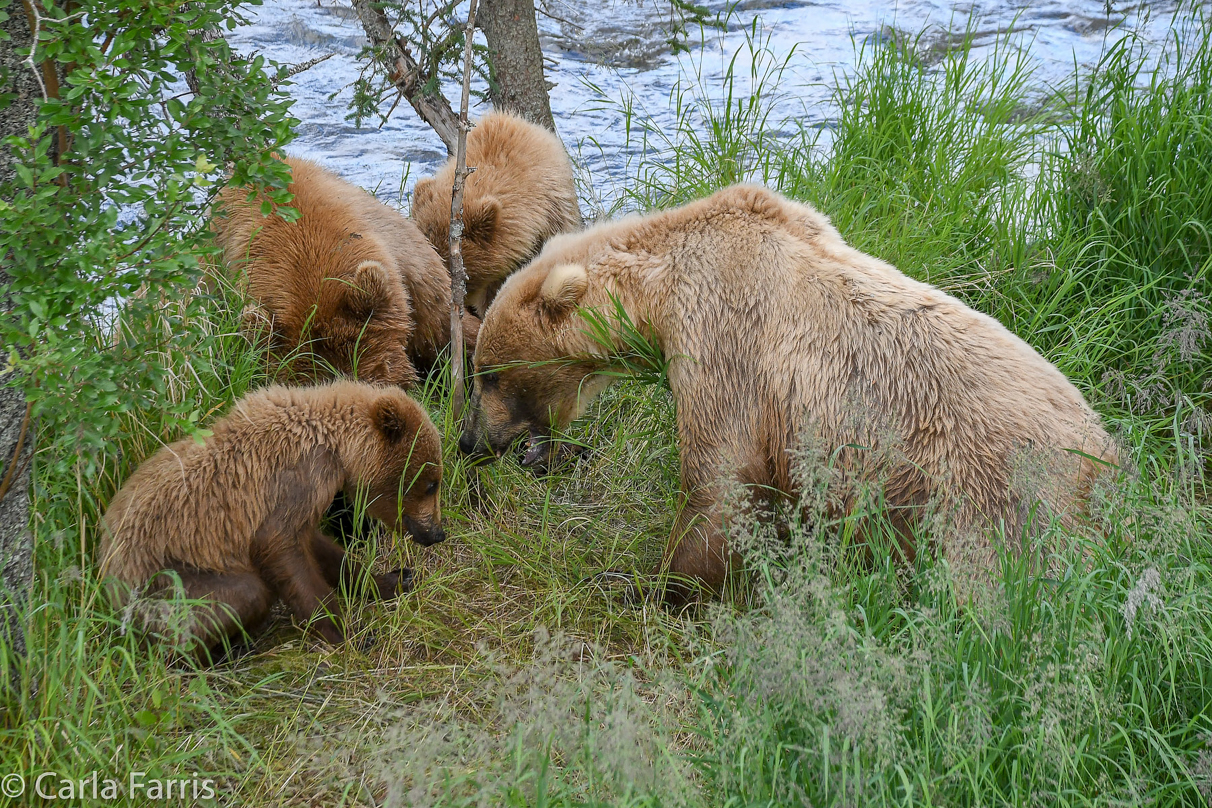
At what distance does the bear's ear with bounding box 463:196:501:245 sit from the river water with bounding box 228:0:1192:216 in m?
1.10

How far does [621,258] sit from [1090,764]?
2.51 m

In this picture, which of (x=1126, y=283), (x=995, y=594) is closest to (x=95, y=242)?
(x=995, y=594)

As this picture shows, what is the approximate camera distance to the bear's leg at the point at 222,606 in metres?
3.64

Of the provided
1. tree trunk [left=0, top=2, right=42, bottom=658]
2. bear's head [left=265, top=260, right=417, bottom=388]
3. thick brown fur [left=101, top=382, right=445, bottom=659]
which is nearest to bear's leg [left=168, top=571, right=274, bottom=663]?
thick brown fur [left=101, top=382, right=445, bottom=659]

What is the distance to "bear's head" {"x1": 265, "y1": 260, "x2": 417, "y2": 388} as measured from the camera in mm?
4691

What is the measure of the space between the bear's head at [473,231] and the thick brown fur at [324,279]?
914 millimetres

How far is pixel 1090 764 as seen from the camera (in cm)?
271

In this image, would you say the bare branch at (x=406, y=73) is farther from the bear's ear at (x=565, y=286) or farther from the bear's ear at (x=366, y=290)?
the bear's ear at (x=565, y=286)

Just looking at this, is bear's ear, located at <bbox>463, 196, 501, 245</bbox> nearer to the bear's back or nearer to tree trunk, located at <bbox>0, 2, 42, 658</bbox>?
the bear's back

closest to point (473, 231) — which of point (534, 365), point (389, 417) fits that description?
point (534, 365)

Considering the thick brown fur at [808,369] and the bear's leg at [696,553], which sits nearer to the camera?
the thick brown fur at [808,369]

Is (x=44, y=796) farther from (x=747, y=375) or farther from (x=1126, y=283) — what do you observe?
(x=1126, y=283)

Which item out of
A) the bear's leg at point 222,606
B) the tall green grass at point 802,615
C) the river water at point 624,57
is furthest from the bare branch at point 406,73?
the bear's leg at point 222,606

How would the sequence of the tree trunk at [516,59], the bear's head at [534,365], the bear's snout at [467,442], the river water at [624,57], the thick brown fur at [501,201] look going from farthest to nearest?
the river water at [624,57] → the tree trunk at [516,59] → the thick brown fur at [501,201] → the bear's snout at [467,442] → the bear's head at [534,365]
